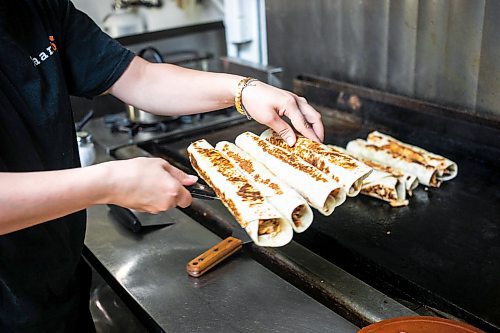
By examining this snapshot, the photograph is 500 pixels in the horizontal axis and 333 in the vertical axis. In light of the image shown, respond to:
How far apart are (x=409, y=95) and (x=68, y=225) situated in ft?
4.67

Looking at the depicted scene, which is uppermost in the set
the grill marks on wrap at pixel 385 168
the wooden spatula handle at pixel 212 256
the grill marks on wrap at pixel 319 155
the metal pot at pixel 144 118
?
the grill marks on wrap at pixel 319 155

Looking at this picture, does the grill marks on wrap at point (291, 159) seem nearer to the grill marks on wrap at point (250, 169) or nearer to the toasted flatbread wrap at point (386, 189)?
the grill marks on wrap at point (250, 169)

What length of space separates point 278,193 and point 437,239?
22.5 inches

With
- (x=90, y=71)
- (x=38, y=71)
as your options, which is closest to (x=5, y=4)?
(x=38, y=71)

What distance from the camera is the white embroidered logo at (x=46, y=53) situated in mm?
1251

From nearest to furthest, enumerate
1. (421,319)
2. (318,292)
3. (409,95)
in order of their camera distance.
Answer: (421,319)
(318,292)
(409,95)

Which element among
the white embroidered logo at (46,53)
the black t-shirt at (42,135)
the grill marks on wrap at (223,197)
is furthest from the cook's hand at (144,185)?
the white embroidered logo at (46,53)

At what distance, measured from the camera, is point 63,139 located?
4.27 feet

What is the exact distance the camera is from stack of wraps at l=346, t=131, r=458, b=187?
1.85 m

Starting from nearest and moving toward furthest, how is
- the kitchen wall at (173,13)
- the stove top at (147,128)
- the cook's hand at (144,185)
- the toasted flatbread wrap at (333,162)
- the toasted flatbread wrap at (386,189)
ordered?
1. the cook's hand at (144,185)
2. the toasted flatbread wrap at (333,162)
3. the toasted flatbread wrap at (386,189)
4. the stove top at (147,128)
5. the kitchen wall at (173,13)

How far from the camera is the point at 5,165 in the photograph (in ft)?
3.79

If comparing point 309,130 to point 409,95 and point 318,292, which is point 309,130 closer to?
point 318,292

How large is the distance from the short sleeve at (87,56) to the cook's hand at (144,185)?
18.2 inches

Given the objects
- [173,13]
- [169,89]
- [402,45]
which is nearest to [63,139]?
[169,89]
